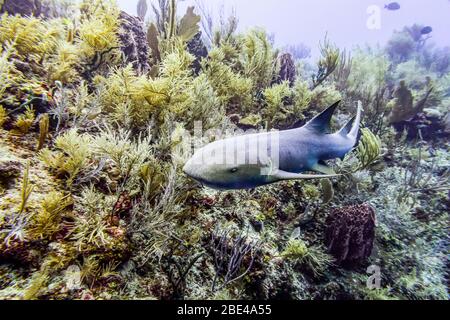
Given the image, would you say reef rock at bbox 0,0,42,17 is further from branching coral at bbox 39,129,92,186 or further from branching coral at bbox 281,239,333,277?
branching coral at bbox 281,239,333,277

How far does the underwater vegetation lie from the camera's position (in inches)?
90.3

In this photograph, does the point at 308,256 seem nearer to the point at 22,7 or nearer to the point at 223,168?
the point at 223,168

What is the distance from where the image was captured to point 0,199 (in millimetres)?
2219

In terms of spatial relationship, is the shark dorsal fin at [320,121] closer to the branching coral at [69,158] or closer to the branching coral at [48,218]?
the branching coral at [69,158]

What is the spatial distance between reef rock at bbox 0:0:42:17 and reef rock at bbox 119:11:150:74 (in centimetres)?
293

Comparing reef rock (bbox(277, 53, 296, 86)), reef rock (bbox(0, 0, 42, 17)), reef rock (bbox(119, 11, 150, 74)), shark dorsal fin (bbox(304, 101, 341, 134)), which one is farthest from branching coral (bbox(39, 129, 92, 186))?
reef rock (bbox(277, 53, 296, 86))

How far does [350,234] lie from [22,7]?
940 centimetres

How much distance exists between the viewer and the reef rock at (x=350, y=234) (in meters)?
3.57

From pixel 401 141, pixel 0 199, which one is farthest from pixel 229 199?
pixel 401 141

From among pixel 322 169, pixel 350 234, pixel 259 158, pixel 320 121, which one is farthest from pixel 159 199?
pixel 350 234

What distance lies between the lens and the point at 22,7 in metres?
6.52

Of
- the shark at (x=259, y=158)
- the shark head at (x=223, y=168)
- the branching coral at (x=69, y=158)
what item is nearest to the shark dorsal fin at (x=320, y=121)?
the shark at (x=259, y=158)

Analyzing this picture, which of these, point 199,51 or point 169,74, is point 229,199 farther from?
point 199,51

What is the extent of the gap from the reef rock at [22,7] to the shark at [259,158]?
714 centimetres
